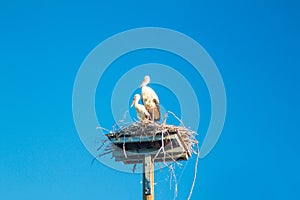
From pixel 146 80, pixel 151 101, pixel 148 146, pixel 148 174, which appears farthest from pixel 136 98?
pixel 148 174

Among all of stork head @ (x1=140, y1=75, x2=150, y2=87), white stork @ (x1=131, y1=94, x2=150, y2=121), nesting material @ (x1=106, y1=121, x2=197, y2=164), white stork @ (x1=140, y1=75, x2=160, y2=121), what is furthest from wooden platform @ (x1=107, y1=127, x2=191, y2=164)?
stork head @ (x1=140, y1=75, x2=150, y2=87)

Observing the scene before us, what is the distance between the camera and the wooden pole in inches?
339

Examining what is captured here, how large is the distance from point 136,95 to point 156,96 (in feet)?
1.42

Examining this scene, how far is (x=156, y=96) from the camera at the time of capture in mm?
10305

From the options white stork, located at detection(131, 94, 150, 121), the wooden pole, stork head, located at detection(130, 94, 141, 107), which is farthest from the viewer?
stork head, located at detection(130, 94, 141, 107)

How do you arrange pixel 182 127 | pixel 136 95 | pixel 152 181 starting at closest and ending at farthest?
pixel 152 181, pixel 182 127, pixel 136 95

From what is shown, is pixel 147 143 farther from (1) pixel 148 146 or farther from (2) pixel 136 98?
(2) pixel 136 98

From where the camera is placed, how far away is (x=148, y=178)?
8703 mm

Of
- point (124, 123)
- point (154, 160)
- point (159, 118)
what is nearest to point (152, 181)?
point (154, 160)

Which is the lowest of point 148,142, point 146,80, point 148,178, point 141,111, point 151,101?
point 148,178

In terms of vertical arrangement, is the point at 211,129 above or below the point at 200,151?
above

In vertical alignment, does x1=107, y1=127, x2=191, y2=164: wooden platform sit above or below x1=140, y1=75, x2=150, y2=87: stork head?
below

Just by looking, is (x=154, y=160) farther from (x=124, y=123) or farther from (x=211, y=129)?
(x=211, y=129)

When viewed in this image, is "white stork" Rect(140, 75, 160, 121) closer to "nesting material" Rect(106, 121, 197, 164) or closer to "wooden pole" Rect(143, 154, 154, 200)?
"nesting material" Rect(106, 121, 197, 164)
